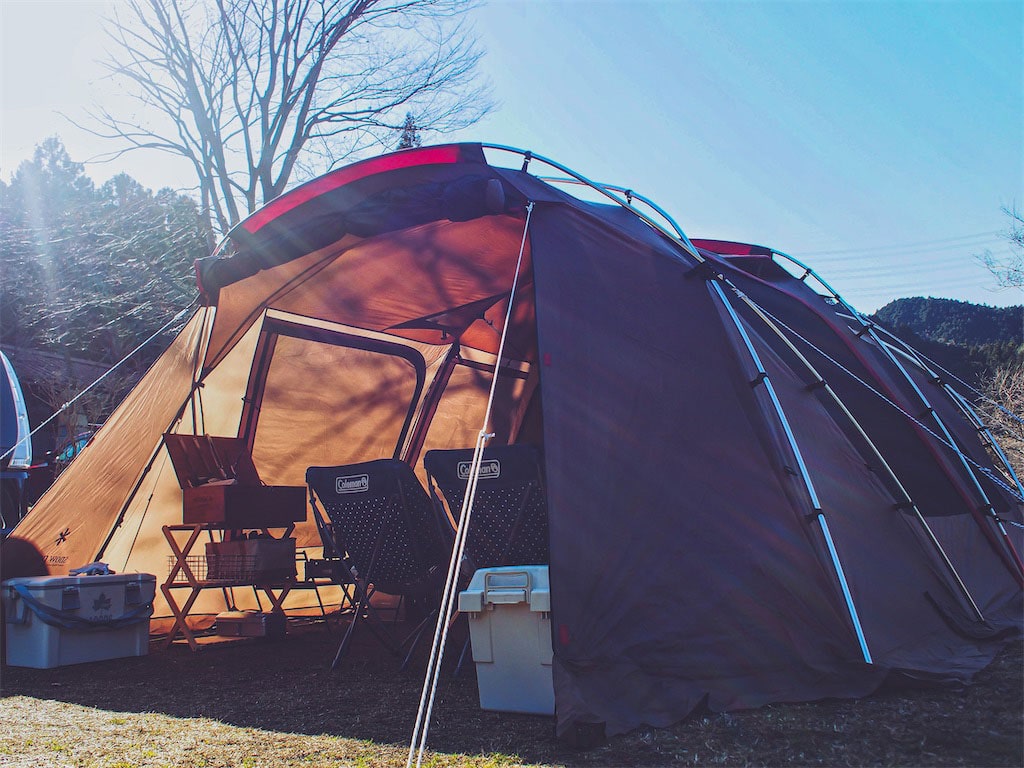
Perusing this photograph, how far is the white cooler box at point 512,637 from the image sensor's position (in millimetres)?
3051

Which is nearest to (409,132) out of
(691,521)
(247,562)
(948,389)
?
(948,389)

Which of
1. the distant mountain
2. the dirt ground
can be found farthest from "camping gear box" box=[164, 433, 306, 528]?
the distant mountain

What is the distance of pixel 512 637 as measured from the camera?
3.10m

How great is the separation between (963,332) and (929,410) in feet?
55.7

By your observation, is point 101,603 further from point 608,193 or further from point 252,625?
point 608,193

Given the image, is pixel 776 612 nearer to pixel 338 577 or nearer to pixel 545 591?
pixel 545 591

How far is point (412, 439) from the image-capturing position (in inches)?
261

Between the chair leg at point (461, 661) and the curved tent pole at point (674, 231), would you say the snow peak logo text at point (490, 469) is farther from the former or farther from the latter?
the curved tent pole at point (674, 231)

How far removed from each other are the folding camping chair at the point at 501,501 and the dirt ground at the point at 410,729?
0.59 m

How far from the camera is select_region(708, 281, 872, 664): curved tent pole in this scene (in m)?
3.26

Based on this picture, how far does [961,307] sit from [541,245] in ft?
64.8

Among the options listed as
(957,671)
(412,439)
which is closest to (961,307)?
(412,439)

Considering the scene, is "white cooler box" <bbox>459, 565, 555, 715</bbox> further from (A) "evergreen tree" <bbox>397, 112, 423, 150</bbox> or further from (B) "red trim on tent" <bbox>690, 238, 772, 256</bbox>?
(A) "evergreen tree" <bbox>397, 112, 423, 150</bbox>

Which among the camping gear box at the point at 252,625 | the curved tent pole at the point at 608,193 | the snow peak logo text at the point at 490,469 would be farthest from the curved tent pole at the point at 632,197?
the camping gear box at the point at 252,625
